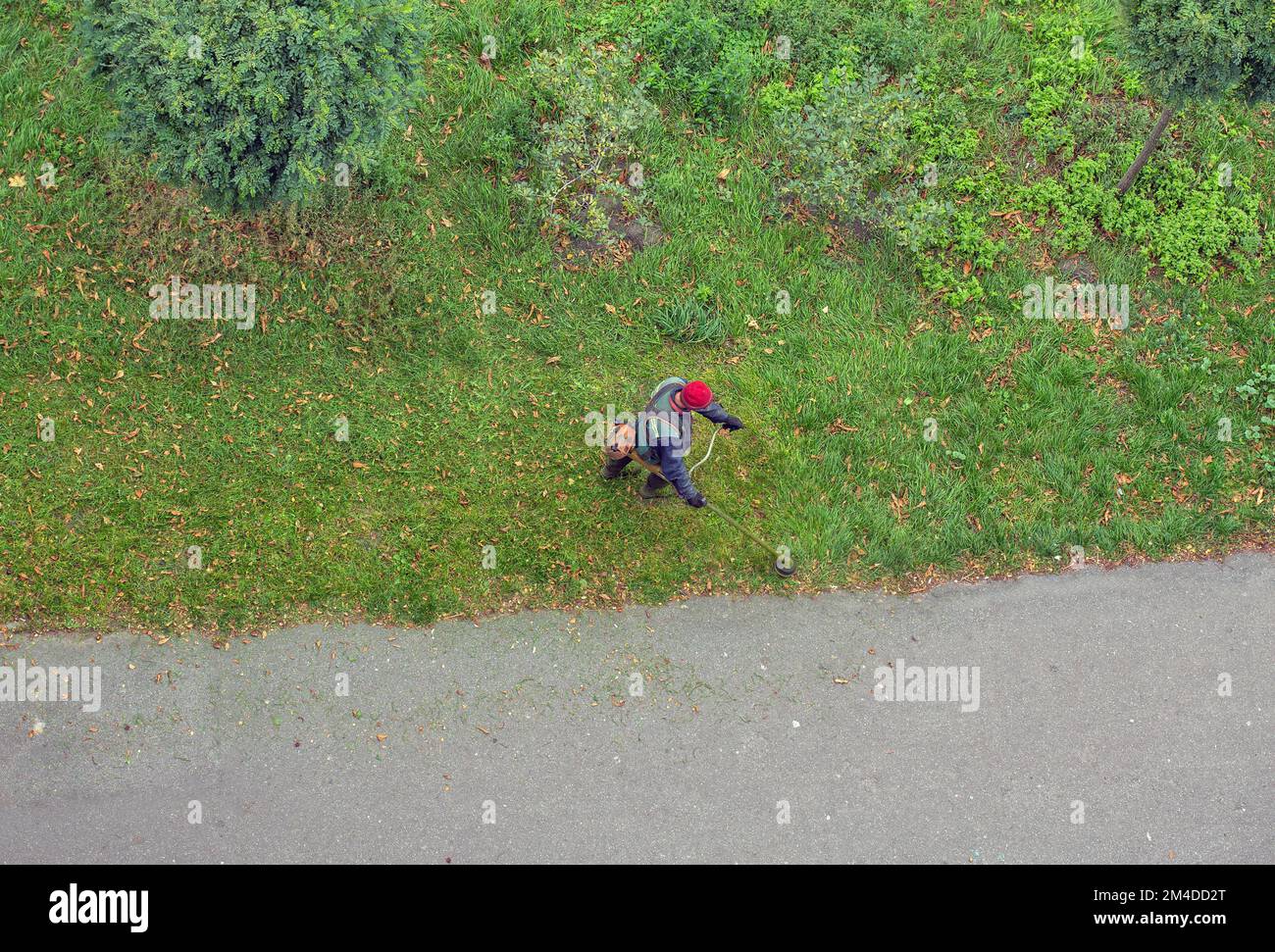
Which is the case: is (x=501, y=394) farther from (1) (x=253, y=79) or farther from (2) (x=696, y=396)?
(1) (x=253, y=79)

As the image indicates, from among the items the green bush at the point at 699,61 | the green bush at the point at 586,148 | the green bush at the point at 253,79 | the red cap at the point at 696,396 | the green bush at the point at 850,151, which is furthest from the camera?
the green bush at the point at 699,61

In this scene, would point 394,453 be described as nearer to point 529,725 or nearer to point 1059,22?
point 529,725

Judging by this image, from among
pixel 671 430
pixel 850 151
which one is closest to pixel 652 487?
pixel 671 430

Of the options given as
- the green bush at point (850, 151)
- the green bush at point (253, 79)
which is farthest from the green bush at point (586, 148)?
the green bush at point (253, 79)

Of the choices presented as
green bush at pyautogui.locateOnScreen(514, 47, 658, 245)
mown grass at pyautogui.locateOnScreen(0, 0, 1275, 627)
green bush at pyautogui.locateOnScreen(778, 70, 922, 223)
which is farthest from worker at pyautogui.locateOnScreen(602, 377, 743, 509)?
green bush at pyautogui.locateOnScreen(778, 70, 922, 223)

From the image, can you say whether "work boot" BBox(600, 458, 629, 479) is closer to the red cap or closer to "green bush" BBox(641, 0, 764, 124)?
the red cap

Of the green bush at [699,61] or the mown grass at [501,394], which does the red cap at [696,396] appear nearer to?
the mown grass at [501,394]

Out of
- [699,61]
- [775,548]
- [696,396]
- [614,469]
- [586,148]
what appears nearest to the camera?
[696,396]
